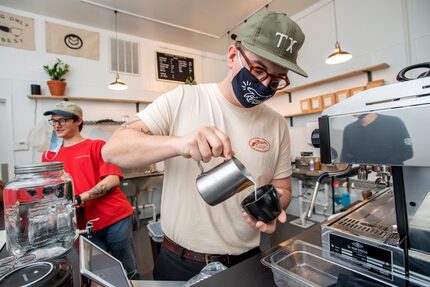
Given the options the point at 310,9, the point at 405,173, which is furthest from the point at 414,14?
the point at 405,173

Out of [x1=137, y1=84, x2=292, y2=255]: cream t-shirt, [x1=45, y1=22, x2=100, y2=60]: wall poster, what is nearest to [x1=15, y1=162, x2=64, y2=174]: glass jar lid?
[x1=137, y1=84, x2=292, y2=255]: cream t-shirt

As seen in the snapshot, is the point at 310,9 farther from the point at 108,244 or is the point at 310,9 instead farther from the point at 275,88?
the point at 108,244

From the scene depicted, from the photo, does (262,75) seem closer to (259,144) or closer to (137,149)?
(259,144)

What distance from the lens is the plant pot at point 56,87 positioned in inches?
134

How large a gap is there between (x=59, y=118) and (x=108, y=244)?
3.54ft

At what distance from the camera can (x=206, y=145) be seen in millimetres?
638

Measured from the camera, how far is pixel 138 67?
4.42 m

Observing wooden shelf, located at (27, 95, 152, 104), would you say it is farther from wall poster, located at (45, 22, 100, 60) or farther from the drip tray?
the drip tray

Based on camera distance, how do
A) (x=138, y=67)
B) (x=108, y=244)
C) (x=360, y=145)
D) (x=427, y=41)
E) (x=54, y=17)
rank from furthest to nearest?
(x=138, y=67) → (x=54, y=17) → (x=427, y=41) → (x=108, y=244) → (x=360, y=145)

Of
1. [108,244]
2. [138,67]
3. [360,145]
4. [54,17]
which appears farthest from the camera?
[138,67]

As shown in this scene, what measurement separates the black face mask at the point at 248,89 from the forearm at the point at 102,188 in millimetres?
1254

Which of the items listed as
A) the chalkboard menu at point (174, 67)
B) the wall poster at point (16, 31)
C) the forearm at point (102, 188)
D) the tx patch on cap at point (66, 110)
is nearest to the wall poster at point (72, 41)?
the wall poster at point (16, 31)

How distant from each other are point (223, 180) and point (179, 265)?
1.79 ft

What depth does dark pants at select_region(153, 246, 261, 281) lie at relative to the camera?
3.01 feet
